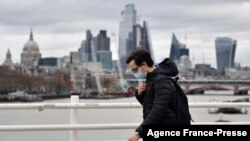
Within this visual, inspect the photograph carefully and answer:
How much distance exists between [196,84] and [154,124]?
107572 millimetres

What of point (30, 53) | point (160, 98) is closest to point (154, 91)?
point (160, 98)

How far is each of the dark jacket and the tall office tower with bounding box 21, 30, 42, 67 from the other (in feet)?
578

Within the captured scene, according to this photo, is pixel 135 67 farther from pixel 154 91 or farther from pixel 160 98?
pixel 160 98

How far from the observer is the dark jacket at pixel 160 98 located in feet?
13.5

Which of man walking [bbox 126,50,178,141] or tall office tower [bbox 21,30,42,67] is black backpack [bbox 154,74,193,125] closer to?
man walking [bbox 126,50,178,141]

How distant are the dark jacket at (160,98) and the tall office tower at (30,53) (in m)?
176

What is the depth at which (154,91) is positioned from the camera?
13.9 ft

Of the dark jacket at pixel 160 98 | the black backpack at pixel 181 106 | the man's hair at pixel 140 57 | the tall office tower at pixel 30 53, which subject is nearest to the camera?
the dark jacket at pixel 160 98

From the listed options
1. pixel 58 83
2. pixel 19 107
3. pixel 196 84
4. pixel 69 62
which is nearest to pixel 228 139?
pixel 19 107

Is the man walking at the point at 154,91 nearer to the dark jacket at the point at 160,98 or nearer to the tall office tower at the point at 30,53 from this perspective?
the dark jacket at the point at 160,98

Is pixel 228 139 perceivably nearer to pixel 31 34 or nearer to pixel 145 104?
pixel 145 104

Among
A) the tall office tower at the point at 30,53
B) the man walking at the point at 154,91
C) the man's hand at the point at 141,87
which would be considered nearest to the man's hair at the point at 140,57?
the man walking at the point at 154,91

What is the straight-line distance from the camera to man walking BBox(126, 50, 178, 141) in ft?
13.5

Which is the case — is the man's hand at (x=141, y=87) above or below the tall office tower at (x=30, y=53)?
below
